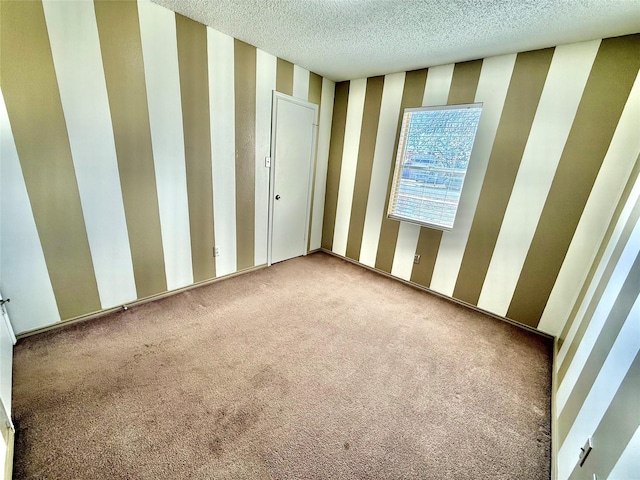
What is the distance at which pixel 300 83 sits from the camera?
3.26 meters

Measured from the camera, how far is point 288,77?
3.11 metres

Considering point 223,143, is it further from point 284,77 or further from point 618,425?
point 618,425

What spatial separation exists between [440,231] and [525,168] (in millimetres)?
965

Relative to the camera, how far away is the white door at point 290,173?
319 cm

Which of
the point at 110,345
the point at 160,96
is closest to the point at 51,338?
the point at 110,345

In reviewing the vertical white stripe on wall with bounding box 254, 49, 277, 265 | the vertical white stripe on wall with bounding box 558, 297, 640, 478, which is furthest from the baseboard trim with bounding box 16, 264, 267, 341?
the vertical white stripe on wall with bounding box 558, 297, 640, 478

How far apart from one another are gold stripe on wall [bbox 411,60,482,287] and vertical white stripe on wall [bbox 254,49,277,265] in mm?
1971

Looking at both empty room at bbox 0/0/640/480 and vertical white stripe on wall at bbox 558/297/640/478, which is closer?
vertical white stripe on wall at bbox 558/297/640/478

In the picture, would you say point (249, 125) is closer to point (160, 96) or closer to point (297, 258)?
point (160, 96)

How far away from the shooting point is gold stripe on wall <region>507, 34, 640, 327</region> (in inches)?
76.6

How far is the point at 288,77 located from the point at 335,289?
2628mm

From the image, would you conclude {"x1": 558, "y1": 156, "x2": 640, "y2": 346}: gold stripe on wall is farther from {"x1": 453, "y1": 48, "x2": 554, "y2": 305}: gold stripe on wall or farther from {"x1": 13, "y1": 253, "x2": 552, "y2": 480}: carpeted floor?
{"x1": 453, "y1": 48, "x2": 554, "y2": 305}: gold stripe on wall

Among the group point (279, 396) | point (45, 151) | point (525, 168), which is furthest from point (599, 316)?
point (45, 151)

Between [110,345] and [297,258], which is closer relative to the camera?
[110,345]
